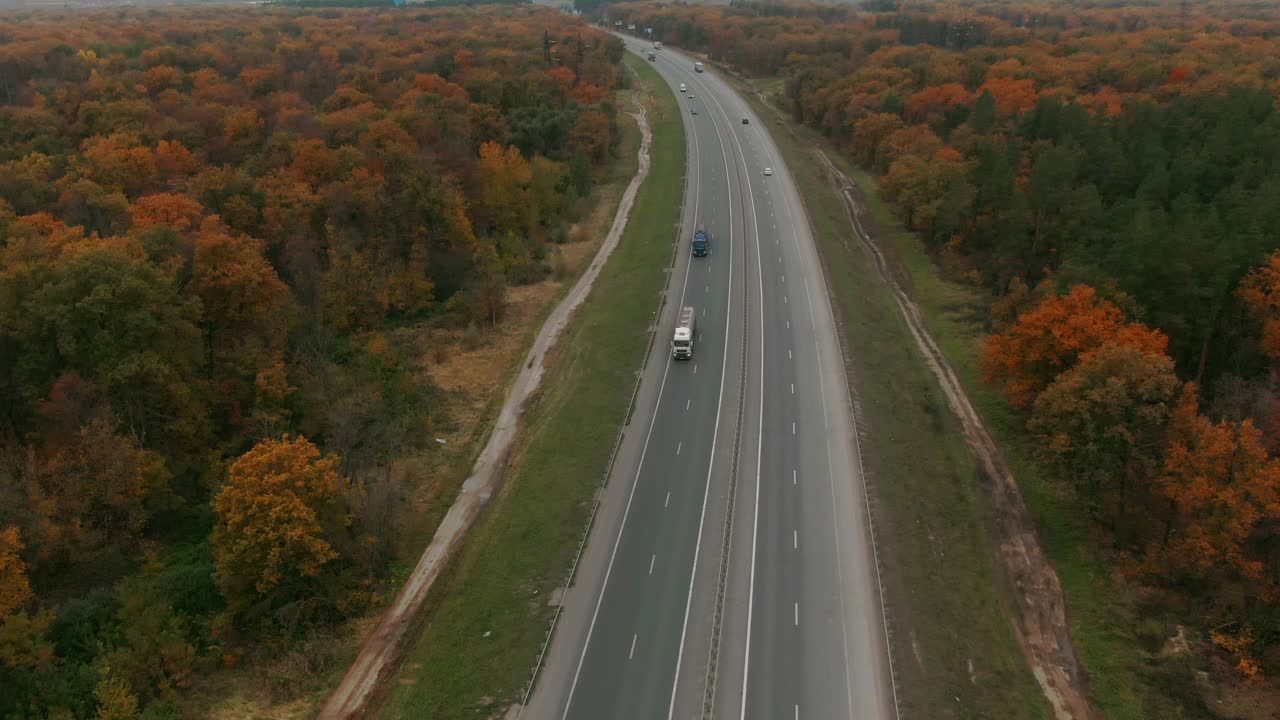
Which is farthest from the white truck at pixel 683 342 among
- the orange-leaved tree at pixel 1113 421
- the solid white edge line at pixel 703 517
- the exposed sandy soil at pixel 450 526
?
the orange-leaved tree at pixel 1113 421

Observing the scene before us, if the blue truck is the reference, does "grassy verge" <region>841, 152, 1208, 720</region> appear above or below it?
below

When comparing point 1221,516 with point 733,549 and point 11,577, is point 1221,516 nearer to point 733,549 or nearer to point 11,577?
point 733,549

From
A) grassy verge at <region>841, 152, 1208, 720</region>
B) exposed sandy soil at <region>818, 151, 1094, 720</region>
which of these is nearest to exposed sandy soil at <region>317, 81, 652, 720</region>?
exposed sandy soil at <region>818, 151, 1094, 720</region>

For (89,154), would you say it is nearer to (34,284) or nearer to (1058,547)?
(34,284)

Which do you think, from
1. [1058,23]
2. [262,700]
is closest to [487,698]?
[262,700]

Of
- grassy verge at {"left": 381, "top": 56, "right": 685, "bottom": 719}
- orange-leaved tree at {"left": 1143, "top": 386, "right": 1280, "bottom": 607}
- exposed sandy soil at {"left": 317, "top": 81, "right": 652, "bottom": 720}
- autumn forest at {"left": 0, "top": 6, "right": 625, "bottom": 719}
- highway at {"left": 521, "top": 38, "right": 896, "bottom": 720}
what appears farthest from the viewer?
autumn forest at {"left": 0, "top": 6, "right": 625, "bottom": 719}

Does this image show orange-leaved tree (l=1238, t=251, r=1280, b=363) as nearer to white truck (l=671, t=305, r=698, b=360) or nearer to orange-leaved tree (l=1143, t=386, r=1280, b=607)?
orange-leaved tree (l=1143, t=386, r=1280, b=607)
